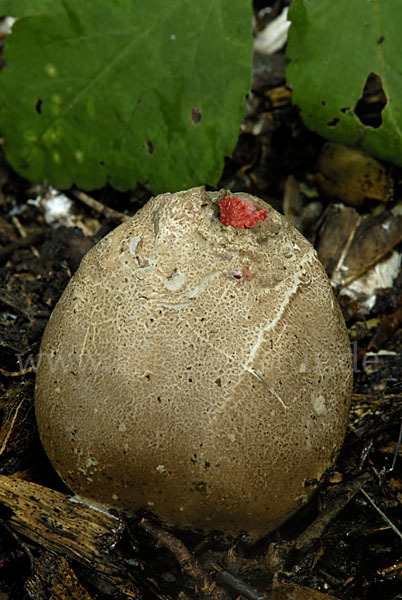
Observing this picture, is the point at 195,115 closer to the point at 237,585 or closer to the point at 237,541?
the point at 237,541

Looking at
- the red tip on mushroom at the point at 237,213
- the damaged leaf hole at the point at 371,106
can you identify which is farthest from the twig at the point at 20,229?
the damaged leaf hole at the point at 371,106

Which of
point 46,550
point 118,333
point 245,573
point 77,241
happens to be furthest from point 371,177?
point 46,550

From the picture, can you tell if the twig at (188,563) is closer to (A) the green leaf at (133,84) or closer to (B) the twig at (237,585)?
(B) the twig at (237,585)

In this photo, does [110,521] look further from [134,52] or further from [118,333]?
[134,52]

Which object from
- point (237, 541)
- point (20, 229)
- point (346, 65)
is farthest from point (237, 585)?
point (346, 65)

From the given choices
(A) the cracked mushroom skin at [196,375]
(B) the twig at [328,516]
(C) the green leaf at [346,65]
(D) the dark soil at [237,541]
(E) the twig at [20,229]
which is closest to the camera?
(A) the cracked mushroom skin at [196,375]

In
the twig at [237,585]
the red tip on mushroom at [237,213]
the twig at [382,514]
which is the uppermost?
the red tip on mushroom at [237,213]

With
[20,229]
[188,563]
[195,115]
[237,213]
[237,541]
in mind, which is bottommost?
[237,541]
